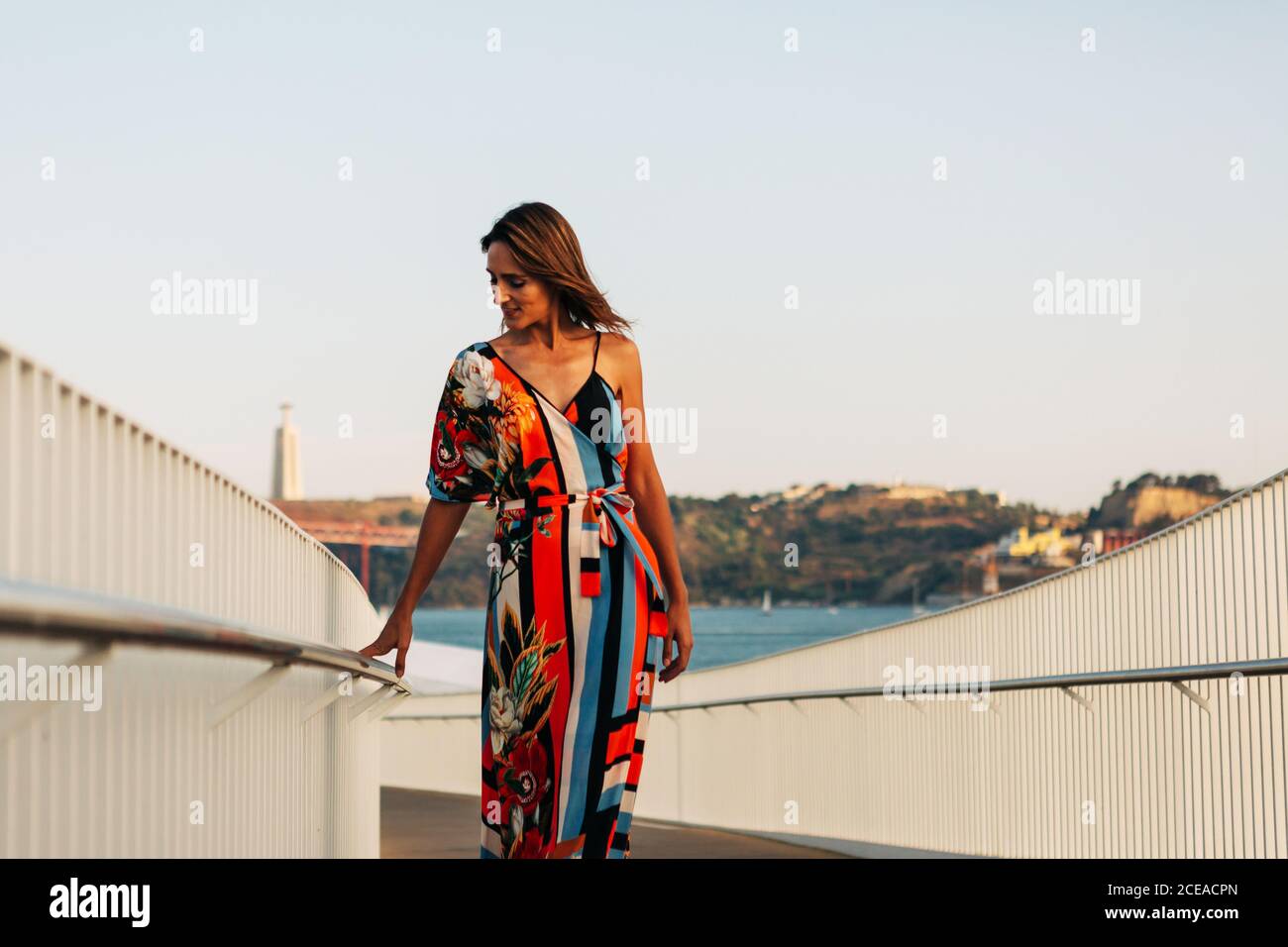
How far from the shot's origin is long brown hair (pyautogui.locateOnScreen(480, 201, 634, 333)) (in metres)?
3.94

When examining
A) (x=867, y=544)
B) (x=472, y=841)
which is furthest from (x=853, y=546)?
(x=472, y=841)

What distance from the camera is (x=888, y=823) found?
31.2 ft

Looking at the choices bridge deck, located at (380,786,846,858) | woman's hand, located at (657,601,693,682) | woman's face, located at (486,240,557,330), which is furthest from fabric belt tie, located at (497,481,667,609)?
bridge deck, located at (380,786,846,858)

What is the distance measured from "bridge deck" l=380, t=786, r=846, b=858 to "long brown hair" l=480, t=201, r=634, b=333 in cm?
555

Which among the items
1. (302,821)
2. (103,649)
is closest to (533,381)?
(103,649)

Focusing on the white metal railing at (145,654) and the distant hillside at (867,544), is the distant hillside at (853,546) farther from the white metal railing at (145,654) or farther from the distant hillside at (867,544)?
the white metal railing at (145,654)

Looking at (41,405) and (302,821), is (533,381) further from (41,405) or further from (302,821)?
(302,821)

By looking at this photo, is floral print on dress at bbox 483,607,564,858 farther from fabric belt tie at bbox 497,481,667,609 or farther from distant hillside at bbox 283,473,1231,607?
distant hillside at bbox 283,473,1231,607

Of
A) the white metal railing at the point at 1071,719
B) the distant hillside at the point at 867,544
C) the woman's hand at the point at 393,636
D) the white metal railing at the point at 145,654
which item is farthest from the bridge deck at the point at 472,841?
the distant hillside at the point at 867,544

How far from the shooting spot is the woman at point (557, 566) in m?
3.91

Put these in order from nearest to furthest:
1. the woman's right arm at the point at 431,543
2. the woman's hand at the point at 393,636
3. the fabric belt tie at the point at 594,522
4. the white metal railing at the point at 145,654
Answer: the white metal railing at the point at 145,654, the fabric belt tie at the point at 594,522, the woman's right arm at the point at 431,543, the woman's hand at the point at 393,636

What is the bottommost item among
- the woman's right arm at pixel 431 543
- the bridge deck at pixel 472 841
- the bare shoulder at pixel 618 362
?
the bridge deck at pixel 472 841

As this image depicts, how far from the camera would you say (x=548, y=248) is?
13.0 feet
